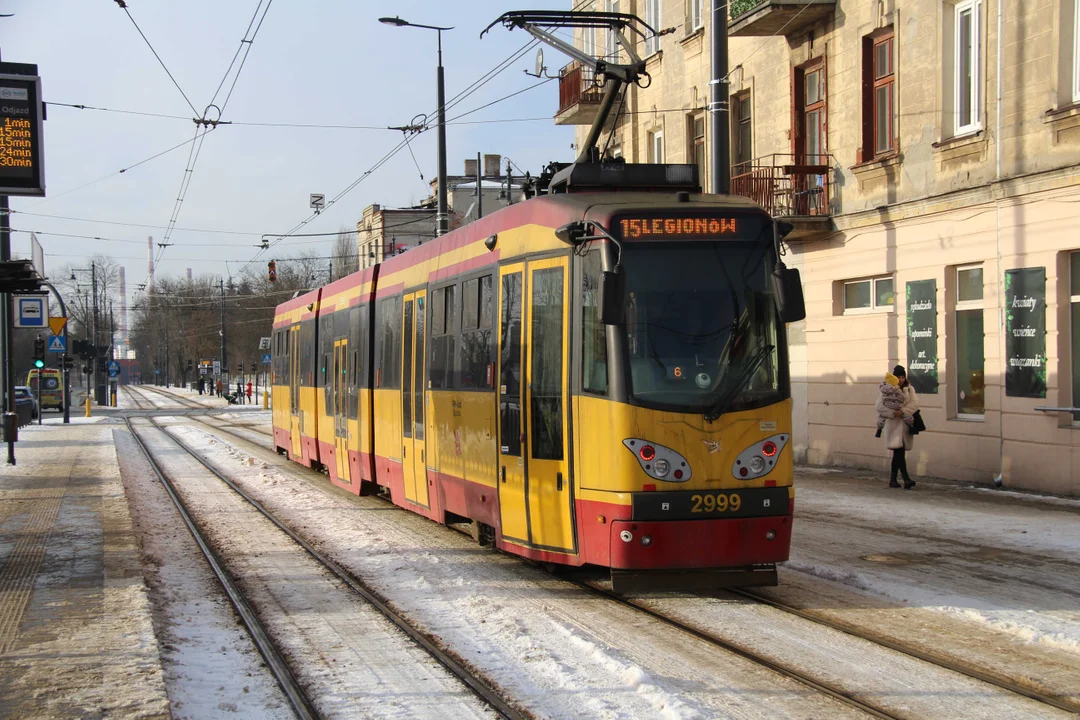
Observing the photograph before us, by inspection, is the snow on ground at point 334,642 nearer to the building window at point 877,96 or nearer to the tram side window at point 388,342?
the tram side window at point 388,342

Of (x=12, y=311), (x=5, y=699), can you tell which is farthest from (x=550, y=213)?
(x=12, y=311)

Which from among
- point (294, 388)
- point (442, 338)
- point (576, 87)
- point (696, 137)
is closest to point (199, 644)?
point (442, 338)

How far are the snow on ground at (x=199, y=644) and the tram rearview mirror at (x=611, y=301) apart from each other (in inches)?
126

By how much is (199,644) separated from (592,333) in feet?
11.4

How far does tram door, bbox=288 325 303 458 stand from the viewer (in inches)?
868

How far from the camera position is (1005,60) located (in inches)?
629

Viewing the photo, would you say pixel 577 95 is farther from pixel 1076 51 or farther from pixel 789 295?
pixel 789 295

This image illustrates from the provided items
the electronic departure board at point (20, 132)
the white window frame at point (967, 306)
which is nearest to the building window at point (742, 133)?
the white window frame at point (967, 306)

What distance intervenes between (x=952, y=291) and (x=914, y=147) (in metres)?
2.40

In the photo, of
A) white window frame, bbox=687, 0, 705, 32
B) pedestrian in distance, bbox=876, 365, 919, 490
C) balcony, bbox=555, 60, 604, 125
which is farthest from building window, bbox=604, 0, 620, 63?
pedestrian in distance, bbox=876, 365, 919, 490

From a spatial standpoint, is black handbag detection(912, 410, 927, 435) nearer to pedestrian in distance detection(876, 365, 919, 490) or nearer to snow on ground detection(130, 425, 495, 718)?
pedestrian in distance detection(876, 365, 919, 490)

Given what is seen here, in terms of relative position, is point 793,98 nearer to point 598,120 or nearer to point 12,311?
point 598,120

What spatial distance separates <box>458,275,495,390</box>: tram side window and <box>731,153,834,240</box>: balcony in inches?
414

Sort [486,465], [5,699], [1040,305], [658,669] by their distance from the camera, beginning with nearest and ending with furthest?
[5,699] < [658,669] < [486,465] < [1040,305]
